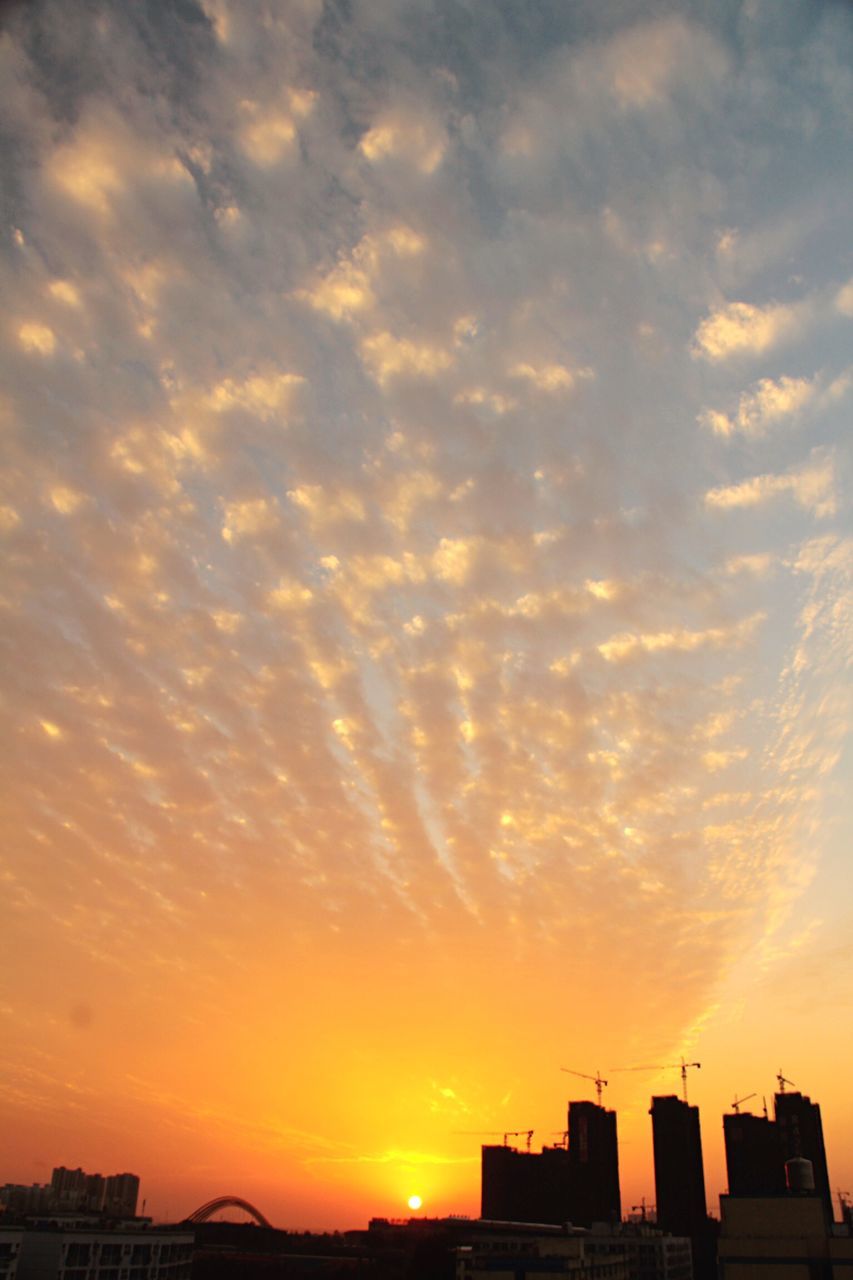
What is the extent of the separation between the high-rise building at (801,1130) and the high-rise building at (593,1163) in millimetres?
31870

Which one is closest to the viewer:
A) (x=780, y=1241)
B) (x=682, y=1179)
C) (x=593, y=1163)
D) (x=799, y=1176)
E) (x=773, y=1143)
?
(x=780, y=1241)

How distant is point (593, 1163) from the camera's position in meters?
161

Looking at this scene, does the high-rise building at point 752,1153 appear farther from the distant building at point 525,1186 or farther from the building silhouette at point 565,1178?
the distant building at point 525,1186

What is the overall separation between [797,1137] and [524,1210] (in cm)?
6388

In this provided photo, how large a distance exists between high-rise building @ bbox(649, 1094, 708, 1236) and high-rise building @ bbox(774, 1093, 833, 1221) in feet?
53.6

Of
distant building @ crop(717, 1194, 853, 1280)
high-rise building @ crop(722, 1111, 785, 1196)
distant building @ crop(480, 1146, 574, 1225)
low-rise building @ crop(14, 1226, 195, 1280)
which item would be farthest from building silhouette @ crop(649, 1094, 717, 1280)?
distant building @ crop(717, 1194, 853, 1280)

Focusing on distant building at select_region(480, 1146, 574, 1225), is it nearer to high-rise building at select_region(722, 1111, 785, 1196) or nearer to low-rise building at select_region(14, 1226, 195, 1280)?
high-rise building at select_region(722, 1111, 785, 1196)

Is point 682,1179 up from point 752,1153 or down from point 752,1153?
down

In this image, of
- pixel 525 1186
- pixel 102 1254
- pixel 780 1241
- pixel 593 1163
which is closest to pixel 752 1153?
pixel 593 1163

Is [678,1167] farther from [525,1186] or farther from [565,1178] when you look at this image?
[525,1186]

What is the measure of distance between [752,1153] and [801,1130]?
10329mm

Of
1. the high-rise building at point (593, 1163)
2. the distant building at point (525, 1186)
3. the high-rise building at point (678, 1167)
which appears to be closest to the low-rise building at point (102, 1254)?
the high-rise building at point (593, 1163)

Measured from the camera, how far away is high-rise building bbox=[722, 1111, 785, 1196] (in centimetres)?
15212

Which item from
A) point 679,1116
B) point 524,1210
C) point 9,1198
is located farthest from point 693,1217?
point 9,1198
